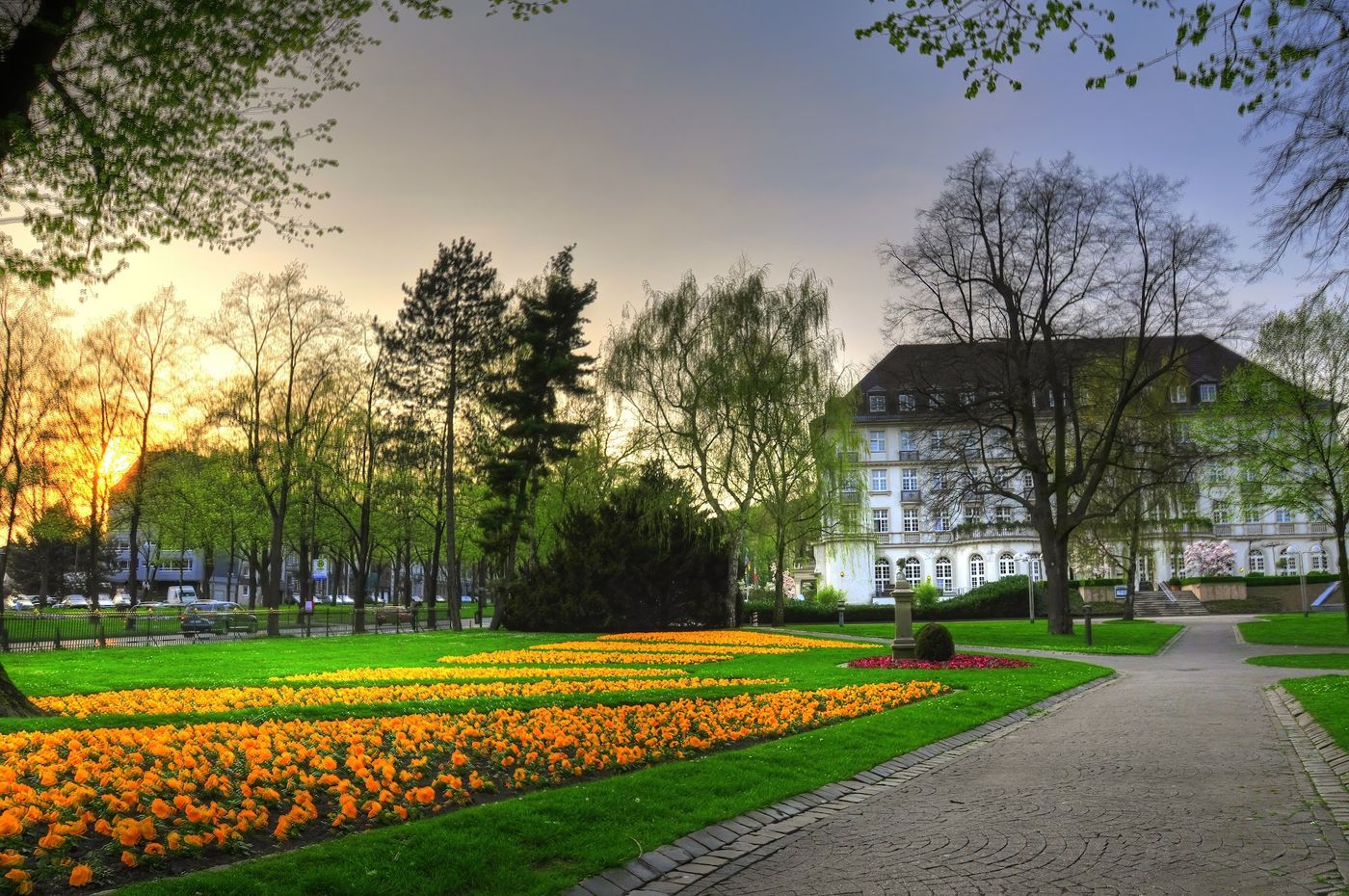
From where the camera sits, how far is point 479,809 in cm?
690

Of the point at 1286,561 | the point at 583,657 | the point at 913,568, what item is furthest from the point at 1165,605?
the point at 583,657

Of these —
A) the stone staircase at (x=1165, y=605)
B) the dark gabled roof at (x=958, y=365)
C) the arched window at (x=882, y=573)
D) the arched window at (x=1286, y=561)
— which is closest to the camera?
the dark gabled roof at (x=958, y=365)

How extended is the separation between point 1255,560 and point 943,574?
2461 cm

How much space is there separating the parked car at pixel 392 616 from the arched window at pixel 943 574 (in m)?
54.7

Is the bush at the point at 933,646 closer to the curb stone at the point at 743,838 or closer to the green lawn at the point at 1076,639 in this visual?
the green lawn at the point at 1076,639

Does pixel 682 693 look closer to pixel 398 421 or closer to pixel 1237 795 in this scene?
pixel 1237 795

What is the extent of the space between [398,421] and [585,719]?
34.9m

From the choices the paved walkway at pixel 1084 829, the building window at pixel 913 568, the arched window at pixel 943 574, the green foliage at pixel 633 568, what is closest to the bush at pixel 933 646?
the paved walkway at pixel 1084 829

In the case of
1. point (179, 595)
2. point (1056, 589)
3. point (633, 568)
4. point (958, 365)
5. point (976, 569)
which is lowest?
point (179, 595)

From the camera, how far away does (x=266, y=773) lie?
7.06 meters

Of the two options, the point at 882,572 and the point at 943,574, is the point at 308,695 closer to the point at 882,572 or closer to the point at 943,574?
the point at 882,572

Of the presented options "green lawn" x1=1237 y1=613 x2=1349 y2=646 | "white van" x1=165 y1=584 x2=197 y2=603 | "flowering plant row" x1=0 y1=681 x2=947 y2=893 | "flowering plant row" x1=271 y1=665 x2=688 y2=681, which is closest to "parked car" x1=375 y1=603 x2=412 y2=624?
"flowering plant row" x1=271 y1=665 x2=688 y2=681

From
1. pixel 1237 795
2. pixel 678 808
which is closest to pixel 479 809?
pixel 678 808

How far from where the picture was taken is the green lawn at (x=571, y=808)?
214 inches
